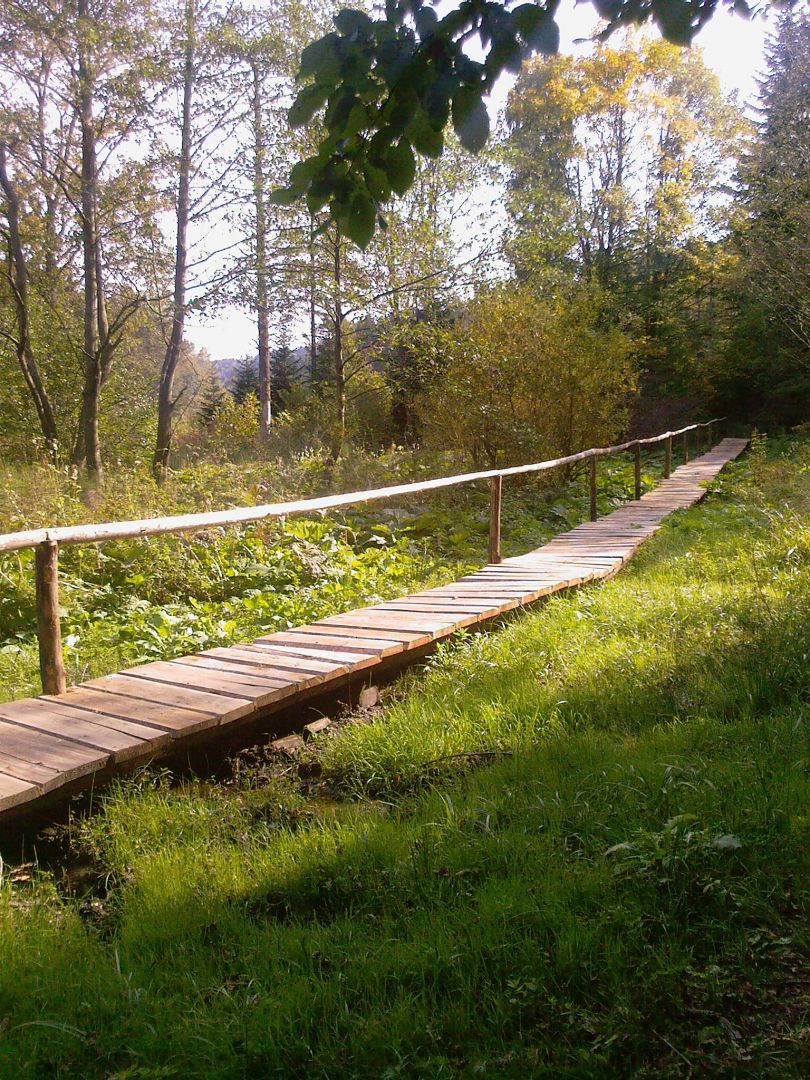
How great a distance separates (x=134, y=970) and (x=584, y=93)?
29505mm

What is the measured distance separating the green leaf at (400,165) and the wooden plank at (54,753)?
2.23m

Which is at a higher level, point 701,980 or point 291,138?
point 291,138

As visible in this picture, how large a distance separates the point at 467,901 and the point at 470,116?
231 centimetres

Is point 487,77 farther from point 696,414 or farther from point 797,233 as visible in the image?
point 696,414

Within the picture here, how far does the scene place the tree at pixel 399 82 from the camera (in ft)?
7.54

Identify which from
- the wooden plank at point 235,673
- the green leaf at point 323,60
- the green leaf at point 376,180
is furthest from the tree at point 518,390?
the green leaf at point 323,60

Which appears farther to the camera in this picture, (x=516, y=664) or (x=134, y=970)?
(x=516, y=664)

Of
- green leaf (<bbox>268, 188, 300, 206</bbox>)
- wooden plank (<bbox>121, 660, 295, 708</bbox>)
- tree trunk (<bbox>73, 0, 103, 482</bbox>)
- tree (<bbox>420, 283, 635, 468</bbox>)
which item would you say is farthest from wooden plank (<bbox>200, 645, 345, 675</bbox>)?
tree trunk (<bbox>73, 0, 103, 482</bbox>)

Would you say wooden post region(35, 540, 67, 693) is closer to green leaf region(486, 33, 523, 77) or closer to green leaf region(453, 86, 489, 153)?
green leaf region(453, 86, 489, 153)

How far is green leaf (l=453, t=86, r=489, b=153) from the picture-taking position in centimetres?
235

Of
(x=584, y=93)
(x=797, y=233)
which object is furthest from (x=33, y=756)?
(x=584, y=93)

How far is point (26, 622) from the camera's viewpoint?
230 inches

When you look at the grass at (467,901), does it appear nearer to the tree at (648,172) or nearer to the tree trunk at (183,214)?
the tree trunk at (183,214)

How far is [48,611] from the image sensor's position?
3438 mm
